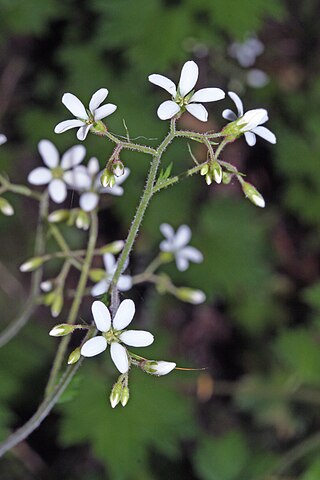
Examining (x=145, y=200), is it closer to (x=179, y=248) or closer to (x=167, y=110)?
(x=167, y=110)

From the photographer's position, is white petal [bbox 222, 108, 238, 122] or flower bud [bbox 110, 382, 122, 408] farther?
white petal [bbox 222, 108, 238, 122]

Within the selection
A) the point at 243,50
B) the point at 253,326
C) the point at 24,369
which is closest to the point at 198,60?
the point at 243,50

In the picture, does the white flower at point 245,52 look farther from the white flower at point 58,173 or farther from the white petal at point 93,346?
the white petal at point 93,346

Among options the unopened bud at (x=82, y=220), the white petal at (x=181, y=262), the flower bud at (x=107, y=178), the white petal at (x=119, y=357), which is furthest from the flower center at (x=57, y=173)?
the white petal at (x=119, y=357)

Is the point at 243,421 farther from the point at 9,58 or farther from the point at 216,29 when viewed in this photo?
the point at 9,58

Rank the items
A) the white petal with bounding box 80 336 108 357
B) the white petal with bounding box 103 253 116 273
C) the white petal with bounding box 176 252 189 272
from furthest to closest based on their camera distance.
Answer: the white petal with bounding box 176 252 189 272, the white petal with bounding box 103 253 116 273, the white petal with bounding box 80 336 108 357

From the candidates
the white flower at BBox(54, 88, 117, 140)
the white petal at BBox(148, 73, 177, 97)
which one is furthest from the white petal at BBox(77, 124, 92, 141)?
the white petal at BBox(148, 73, 177, 97)

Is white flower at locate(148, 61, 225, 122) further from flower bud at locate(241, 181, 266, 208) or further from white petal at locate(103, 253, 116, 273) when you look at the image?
white petal at locate(103, 253, 116, 273)

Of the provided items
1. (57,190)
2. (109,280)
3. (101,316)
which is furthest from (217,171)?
(57,190)
